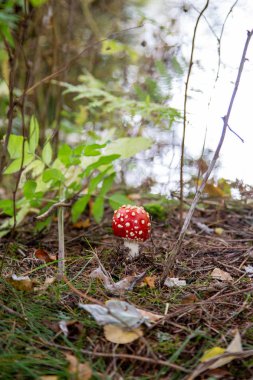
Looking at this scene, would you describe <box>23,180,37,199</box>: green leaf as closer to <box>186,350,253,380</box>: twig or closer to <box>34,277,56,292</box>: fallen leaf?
<box>34,277,56,292</box>: fallen leaf

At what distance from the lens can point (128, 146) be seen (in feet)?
9.75

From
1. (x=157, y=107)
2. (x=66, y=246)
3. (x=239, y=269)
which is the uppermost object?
(x=157, y=107)

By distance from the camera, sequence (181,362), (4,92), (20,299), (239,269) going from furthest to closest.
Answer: (4,92) < (239,269) < (20,299) < (181,362)

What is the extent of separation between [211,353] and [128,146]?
1.78 meters

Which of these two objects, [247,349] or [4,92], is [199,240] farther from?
[4,92]

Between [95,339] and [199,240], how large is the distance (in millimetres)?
1518

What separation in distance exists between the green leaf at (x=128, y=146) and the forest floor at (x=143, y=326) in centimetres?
67

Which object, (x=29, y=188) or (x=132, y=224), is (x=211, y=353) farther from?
(x=29, y=188)

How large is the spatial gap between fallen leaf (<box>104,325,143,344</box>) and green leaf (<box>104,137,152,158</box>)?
157cm

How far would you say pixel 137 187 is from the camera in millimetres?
3953

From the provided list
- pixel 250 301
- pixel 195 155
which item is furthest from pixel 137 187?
pixel 250 301

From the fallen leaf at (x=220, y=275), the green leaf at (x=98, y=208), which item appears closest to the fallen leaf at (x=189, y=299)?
the fallen leaf at (x=220, y=275)

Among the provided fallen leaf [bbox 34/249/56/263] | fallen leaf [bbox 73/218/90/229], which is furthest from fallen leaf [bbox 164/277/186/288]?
fallen leaf [bbox 73/218/90/229]

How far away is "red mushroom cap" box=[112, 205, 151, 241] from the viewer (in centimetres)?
243
